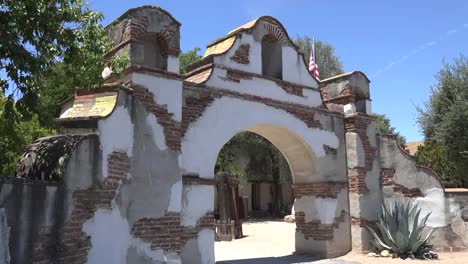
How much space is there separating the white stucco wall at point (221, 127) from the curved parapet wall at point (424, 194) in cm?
286

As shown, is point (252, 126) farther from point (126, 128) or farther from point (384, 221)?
point (384, 221)

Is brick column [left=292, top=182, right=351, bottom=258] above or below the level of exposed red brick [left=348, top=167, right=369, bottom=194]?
below

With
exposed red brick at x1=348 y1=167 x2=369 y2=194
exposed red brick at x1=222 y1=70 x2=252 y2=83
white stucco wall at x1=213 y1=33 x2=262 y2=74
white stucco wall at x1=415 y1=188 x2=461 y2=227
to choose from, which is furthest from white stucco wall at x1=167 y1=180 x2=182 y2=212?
white stucco wall at x1=415 y1=188 x2=461 y2=227

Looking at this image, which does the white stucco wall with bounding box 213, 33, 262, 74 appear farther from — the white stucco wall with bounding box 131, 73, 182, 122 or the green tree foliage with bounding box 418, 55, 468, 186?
the green tree foliage with bounding box 418, 55, 468, 186

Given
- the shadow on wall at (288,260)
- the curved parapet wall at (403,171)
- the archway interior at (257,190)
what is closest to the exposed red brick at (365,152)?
the curved parapet wall at (403,171)

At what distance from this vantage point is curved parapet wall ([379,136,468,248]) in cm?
1232

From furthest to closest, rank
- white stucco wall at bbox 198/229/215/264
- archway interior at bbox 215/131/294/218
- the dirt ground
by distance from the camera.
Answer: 1. archway interior at bbox 215/131/294/218
2. the dirt ground
3. white stucco wall at bbox 198/229/215/264

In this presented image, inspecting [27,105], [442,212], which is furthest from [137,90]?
[442,212]

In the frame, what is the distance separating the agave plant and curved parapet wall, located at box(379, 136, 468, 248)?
52cm

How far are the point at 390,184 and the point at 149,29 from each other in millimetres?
7959

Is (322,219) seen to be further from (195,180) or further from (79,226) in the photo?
(79,226)

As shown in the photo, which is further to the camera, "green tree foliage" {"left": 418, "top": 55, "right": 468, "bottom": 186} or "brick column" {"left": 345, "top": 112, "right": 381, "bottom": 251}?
"green tree foliage" {"left": 418, "top": 55, "right": 468, "bottom": 186}

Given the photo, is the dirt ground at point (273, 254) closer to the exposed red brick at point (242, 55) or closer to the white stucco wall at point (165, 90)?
the white stucco wall at point (165, 90)

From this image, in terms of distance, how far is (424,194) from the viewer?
41.2ft
